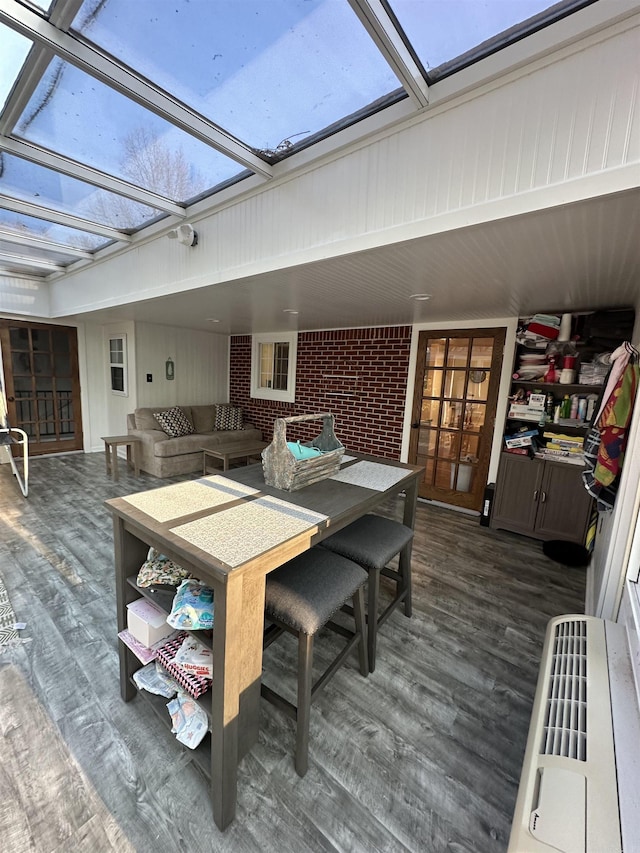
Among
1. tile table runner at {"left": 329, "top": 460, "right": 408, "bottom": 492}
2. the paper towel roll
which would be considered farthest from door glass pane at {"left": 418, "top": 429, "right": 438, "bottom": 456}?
tile table runner at {"left": 329, "top": 460, "right": 408, "bottom": 492}

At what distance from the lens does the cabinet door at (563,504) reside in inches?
120

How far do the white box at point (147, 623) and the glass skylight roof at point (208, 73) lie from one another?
6.78 feet

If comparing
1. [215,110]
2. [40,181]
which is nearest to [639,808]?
[215,110]

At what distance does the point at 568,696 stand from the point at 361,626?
31.8 inches

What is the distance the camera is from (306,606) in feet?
4.26

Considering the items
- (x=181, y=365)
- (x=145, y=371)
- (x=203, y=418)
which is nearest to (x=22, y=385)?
(x=145, y=371)

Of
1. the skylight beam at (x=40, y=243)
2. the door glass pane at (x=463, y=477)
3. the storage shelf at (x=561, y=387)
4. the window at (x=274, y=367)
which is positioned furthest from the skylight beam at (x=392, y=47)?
the window at (x=274, y=367)

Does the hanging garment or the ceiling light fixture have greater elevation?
the ceiling light fixture

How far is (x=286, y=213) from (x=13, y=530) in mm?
3463

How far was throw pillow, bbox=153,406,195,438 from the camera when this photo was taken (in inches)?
197

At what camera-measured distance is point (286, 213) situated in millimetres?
1990

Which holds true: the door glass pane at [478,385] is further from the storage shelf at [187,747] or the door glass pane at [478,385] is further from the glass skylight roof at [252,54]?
the storage shelf at [187,747]

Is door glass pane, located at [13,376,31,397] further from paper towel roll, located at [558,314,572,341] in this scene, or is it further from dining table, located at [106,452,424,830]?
paper towel roll, located at [558,314,572,341]

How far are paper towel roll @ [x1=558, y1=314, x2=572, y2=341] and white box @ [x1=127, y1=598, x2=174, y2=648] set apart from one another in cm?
360
